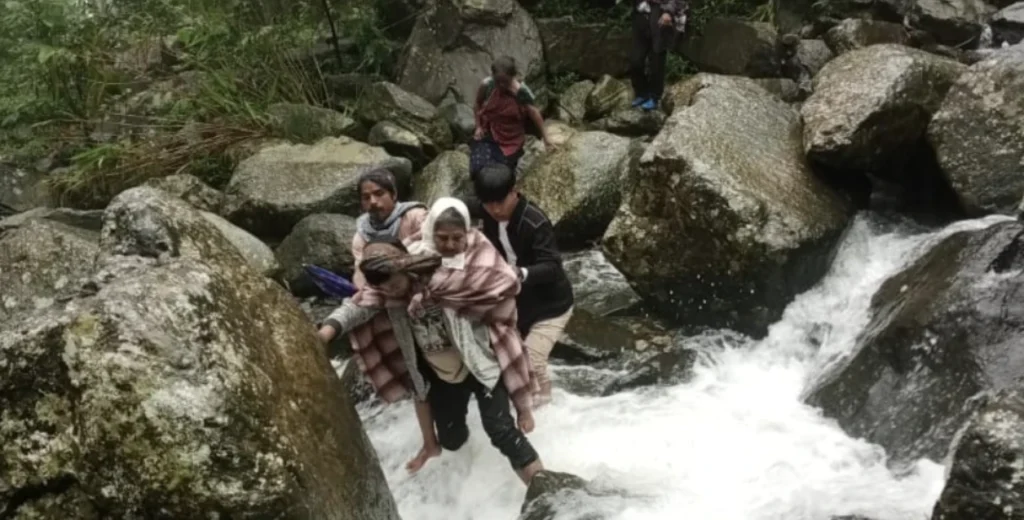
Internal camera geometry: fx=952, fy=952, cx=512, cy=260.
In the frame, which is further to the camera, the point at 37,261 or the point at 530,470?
the point at 37,261

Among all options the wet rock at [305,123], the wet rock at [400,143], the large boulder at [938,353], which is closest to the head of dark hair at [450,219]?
the large boulder at [938,353]

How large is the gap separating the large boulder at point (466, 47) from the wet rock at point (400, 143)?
1.13 m

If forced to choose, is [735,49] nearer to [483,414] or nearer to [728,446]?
[728,446]

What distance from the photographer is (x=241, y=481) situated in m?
2.98

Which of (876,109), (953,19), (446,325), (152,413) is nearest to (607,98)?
(953,19)

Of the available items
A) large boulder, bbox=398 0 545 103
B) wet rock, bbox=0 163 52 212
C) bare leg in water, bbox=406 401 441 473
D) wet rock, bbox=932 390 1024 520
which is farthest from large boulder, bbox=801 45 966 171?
wet rock, bbox=0 163 52 212

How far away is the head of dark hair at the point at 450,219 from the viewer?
3766 millimetres

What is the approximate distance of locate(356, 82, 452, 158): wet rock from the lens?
9773 mm

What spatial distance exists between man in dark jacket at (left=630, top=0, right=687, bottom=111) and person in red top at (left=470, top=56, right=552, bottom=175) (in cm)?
240

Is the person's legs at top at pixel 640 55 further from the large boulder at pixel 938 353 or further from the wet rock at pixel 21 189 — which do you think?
the wet rock at pixel 21 189

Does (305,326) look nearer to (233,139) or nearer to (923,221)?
(923,221)

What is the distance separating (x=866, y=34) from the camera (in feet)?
30.5

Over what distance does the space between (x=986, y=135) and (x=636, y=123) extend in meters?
4.01

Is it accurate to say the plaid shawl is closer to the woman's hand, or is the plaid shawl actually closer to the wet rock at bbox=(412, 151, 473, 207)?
the woman's hand
